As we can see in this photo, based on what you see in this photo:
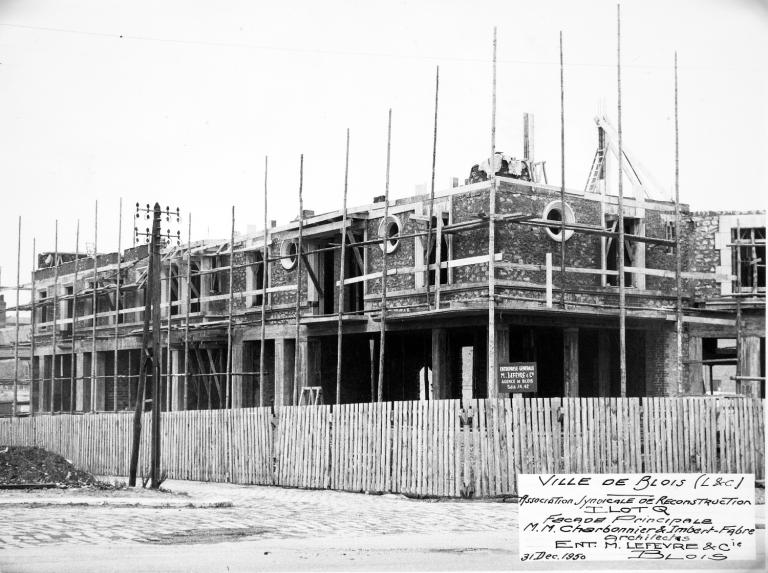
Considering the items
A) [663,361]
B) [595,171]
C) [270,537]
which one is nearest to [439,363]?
[663,361]

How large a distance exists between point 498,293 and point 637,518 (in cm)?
1138

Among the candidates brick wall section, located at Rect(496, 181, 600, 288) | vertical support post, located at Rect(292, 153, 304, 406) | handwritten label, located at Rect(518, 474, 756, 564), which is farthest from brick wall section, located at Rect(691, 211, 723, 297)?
handwritten label, located at Rect(518, 474, 756, 564)

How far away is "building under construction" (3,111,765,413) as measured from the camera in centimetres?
2291

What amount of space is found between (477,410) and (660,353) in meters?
8.63

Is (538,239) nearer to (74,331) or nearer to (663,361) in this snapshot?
(663,361)

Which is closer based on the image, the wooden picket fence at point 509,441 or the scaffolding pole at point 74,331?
the wooden picket fence at point 509,441

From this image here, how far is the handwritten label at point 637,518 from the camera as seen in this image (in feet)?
37.6

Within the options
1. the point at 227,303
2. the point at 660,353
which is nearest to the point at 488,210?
the point at 660,353

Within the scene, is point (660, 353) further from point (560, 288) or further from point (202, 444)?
point (202, 444)

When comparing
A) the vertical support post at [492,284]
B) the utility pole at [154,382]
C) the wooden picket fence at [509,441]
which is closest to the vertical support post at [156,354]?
the utility pole at [154,382]

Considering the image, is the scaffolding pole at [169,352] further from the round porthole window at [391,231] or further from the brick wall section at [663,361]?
the brick wall section at [663,361]

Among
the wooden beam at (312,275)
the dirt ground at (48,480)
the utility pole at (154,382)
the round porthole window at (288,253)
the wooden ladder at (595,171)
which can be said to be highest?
the wooden ladder at (595,171)

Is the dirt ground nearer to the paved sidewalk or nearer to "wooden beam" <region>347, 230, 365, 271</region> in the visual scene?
the paved sidewalk

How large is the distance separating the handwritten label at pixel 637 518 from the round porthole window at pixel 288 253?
1736 centimetres
